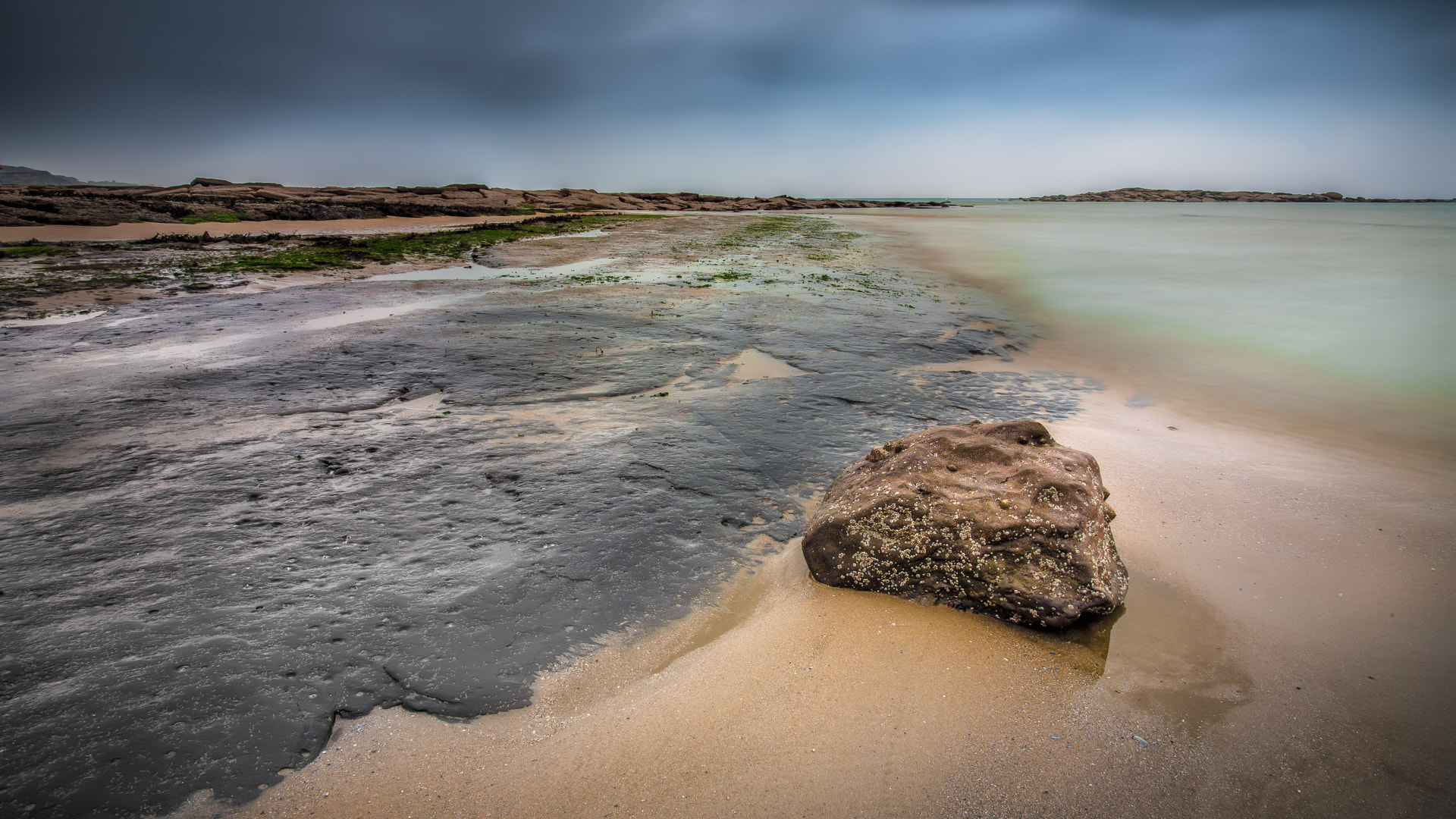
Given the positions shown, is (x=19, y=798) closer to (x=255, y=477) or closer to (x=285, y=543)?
(x=285, y=543)

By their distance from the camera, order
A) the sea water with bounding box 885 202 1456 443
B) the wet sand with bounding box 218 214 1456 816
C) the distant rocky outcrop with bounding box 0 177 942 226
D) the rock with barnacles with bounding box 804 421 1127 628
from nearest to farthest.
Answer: the wet sand with bounding box 218 214 1456 816
the rock with barnacles with bounding box 804 421 1127 628
the sea water with bounding box 885 202 1456 443
the distant rocky outcrop with bounding box 0 177 942 226

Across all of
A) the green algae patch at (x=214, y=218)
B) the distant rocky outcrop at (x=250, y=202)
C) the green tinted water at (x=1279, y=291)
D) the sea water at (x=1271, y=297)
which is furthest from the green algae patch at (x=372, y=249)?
the green tinted water at (x=1279, y=291)

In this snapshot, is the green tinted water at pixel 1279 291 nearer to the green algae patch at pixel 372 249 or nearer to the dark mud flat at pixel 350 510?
the dark mud flat at pixel 350 510

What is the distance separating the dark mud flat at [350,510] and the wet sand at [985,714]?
25cm

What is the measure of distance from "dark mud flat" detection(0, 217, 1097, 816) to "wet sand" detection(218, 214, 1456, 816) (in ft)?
0.81

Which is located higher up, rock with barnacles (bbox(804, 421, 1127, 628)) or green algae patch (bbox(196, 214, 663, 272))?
green algae patch (bbox(196, 214, 663, 272))

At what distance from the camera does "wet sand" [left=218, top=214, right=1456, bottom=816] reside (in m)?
1.96

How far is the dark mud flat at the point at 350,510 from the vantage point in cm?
223

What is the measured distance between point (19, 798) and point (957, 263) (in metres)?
19.3

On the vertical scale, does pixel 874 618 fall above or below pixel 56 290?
below

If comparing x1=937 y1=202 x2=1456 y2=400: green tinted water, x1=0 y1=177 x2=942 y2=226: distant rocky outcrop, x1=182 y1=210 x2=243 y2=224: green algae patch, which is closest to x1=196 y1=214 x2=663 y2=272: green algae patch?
x1=182 y1=210 x2=243 y2=224: green algae patch

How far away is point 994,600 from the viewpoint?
2.73 metres

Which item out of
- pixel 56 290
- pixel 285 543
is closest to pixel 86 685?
pixel 285 543

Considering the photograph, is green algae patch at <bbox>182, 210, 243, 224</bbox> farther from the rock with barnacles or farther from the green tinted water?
the rock with barnacles
